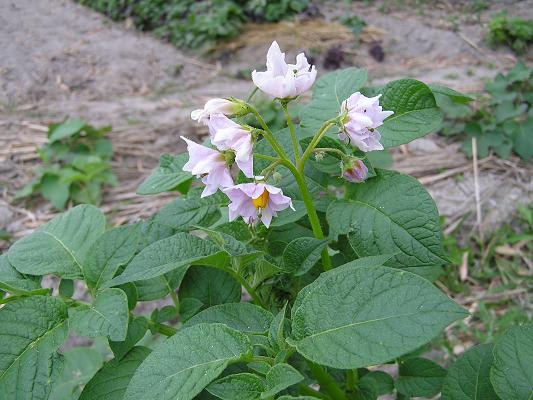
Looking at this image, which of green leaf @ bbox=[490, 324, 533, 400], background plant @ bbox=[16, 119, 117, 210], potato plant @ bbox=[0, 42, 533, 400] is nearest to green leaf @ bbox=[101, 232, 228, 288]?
potato plant @ bbox=[0, 42, 533, 400]

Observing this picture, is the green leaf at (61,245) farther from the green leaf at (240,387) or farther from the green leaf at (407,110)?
the green leaf at (407,110)

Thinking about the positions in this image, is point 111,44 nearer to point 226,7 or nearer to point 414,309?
point 226,7

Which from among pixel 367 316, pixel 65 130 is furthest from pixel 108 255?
pixel 65 130

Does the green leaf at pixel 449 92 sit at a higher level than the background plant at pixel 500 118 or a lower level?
higher

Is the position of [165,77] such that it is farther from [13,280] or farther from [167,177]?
[13,280]

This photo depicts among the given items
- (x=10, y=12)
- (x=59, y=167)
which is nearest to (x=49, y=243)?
(x=59, y=167)

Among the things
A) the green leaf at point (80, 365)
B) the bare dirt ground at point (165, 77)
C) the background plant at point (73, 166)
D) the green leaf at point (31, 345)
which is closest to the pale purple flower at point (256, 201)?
the green leaf at point (31, 345)
